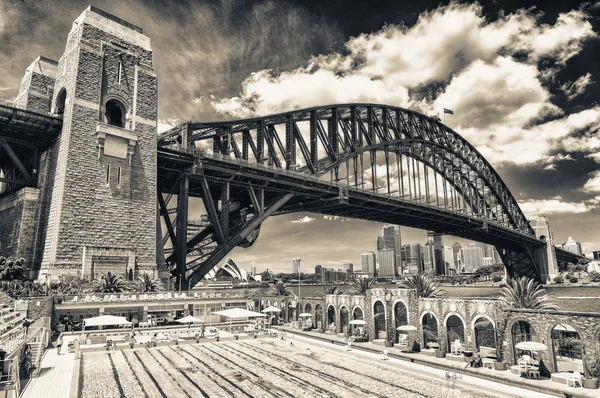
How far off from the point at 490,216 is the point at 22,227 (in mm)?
127865

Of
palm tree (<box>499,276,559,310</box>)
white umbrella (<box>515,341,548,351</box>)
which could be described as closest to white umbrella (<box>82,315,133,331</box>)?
white umbrella (<box>515,341,548,351</box>)

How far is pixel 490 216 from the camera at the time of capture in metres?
135

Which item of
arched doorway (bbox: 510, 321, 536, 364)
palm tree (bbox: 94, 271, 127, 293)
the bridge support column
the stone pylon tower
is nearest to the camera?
arched doorway (bbox: 510, 321, 536, 364)

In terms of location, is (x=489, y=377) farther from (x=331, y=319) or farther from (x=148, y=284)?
(x=148, y=284)

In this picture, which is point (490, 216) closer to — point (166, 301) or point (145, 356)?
point (166, 301)

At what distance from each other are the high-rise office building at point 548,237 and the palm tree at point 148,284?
13127 cm

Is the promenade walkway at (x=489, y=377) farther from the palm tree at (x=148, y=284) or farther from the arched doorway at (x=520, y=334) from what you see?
the palm tree at (x=148, y=284)

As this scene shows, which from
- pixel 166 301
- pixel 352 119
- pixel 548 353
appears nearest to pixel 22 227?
pixel 166 301

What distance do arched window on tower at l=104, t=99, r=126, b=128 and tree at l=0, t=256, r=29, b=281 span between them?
57.1 feet

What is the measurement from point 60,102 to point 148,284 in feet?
74.9

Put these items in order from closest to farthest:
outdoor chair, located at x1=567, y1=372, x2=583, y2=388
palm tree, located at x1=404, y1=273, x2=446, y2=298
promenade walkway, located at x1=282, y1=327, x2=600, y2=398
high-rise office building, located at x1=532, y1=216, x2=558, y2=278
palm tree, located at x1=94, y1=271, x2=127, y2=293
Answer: promenade walkway, located at x1=282, y1=327, x2=600, y2=398 < outdoor chair, located at x1=567, y1=372, x2=583, y2=388 < palm tree, located at x1=94, y1=271, x2=127, y2=293 < palm tree, located at x1=404, y1=273, x2=446, y2=298 < high-rise office building, located at x1=532, y1=216, x2=558, y2=278

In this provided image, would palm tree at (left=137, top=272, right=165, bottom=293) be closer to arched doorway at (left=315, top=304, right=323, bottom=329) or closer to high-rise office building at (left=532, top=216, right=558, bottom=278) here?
arched doorway at (left=315, top=304, right=323, bottom=329)

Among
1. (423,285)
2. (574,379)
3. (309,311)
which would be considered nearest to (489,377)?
(574,379)

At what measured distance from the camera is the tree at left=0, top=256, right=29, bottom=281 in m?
38.5
